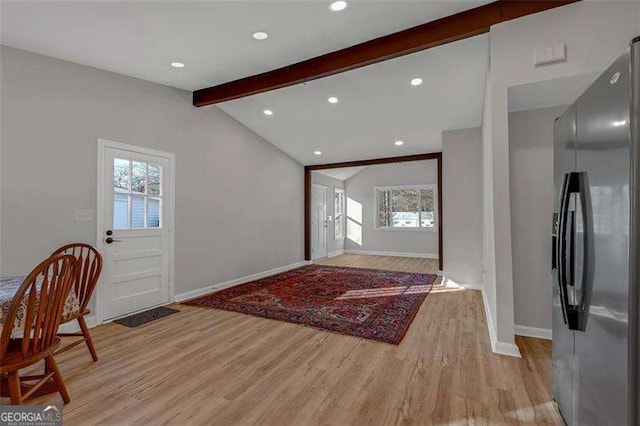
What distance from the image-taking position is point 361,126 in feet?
16.7

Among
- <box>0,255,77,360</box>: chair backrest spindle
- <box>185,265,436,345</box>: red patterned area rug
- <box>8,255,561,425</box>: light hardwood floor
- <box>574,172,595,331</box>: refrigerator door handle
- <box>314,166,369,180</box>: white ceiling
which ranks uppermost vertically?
<box>314,166,369,180</box>: white ceiling

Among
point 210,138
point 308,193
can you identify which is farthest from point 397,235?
point 210,138

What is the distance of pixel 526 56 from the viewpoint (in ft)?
A: 8.11

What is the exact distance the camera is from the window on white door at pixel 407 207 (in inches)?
328

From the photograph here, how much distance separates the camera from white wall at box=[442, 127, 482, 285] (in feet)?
A: 16.0

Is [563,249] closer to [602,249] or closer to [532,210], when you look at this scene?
[602,249]

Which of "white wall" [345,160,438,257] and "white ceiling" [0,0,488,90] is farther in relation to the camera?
"white wall" [345,160,438,257]

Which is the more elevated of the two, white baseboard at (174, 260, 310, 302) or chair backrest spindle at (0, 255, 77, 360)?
chair backrest spindle at (0, 255, 77, 360)

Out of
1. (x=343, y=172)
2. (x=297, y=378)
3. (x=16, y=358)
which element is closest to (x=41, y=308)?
(x=16, y=358)

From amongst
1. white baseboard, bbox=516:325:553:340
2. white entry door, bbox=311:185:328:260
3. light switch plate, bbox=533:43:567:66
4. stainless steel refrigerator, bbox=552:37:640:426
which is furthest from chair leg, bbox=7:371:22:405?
white entry door, bbox=311:185:328:260

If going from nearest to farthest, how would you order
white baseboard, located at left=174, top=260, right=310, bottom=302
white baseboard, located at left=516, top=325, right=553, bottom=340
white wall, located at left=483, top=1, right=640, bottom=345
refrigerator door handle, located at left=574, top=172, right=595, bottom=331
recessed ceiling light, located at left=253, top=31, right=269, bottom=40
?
refrigerator door handle, located at left=574, top=172, right=595, bottom=331 → white wall, located at left=483, top=1, right=640, bottom=345 → recessed ceiling light, located at left=253, top=31, right=269, bottom=40 → white baseboard, located at left=516, top=325, right=553, bottom=340 → white baseboard, located at left=174, top=260, right=310, bottom=302

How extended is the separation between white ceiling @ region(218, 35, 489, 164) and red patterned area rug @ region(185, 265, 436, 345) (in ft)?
8.38

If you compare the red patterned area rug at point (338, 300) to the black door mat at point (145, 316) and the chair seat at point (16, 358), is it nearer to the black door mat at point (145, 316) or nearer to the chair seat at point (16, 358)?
the black door mat at point (145, 316)

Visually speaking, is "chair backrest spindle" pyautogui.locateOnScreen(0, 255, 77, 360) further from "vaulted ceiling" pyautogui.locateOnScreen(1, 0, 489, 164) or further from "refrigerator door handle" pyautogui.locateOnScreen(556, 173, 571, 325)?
"refrigerator door handle" pyautogui.locateOnScreen(556, 173, 571, 325)
